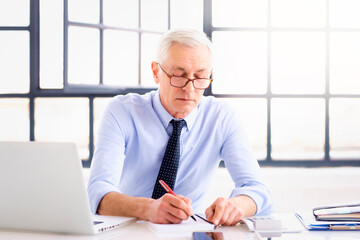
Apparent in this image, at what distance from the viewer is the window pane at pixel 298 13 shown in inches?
119

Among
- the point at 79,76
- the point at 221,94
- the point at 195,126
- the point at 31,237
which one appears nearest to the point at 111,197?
the point at 31,237

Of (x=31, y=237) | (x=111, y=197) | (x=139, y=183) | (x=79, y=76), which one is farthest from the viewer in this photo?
(x=79, y=76)

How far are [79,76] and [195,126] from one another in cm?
110

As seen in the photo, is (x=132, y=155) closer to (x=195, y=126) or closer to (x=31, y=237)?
(x=195, y=126)

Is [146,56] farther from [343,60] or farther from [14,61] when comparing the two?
[343,60]

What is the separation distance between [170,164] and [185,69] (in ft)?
1.30

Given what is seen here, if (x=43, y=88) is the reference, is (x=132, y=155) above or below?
below

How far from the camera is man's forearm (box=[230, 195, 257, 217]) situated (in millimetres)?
1457

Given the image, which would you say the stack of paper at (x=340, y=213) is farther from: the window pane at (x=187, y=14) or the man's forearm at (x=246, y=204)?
the window pane at (x=187, y=14)

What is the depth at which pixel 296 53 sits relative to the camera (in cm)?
304

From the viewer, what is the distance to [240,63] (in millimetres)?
3055

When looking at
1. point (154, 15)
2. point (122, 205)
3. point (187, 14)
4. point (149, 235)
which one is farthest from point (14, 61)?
point (149, 235)

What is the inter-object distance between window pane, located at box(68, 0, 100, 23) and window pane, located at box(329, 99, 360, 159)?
66.7 inches

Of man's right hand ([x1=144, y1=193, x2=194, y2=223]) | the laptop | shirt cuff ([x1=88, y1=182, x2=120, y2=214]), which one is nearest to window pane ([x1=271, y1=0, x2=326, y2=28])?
shirt cuff ([x1=88, y1=182, x2=120, y2=214])
